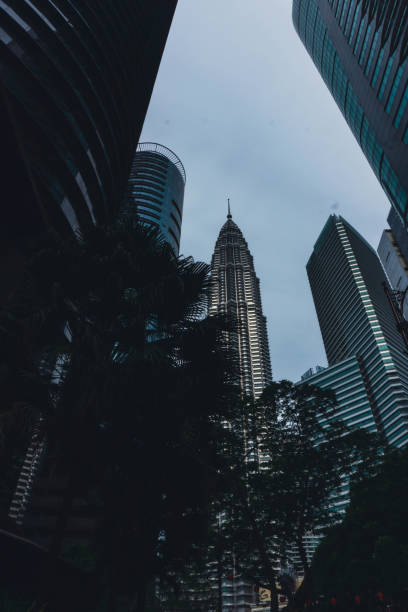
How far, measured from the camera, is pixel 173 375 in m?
7.16

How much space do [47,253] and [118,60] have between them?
2813 cm

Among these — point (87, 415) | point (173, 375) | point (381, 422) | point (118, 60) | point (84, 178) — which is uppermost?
point (381, 422)

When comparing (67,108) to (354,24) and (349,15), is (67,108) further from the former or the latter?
(349,15)

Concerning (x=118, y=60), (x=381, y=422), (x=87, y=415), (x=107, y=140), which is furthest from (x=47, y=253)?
(x=381, y=422)

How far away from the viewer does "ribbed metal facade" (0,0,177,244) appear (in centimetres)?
1395

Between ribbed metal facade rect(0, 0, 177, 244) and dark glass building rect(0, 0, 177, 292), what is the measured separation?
0.05 m

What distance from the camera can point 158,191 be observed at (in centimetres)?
6550

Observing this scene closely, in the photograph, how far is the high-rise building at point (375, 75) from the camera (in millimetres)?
38625

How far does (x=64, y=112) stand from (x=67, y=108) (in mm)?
762

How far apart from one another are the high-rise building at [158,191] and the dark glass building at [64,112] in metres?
26.2

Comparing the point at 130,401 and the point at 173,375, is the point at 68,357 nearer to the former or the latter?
the point at 130,401

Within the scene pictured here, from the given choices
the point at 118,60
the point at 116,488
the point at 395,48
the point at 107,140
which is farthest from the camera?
the point at 395,48

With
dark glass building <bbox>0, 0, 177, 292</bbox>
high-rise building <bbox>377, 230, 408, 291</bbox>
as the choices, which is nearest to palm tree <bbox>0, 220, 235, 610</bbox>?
dark glass building <bbox>0, 0, 177, 292</bbox>

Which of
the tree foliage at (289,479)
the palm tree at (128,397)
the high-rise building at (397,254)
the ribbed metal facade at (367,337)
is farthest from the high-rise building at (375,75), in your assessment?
the ribbed metal facade at (367,337)
